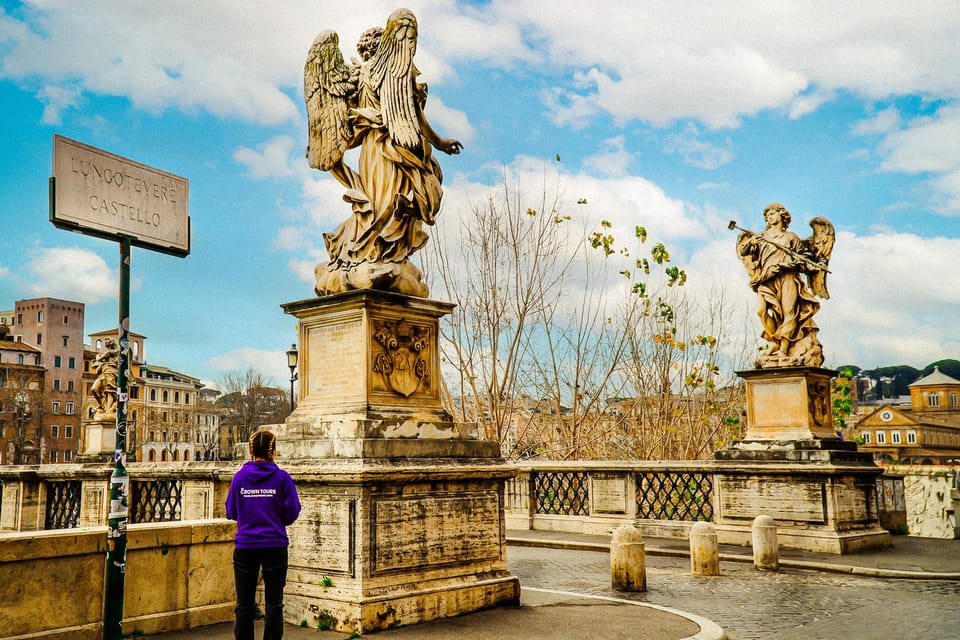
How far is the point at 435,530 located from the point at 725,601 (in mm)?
3988

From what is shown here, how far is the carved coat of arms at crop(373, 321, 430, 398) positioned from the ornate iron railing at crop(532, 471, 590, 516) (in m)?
9.73

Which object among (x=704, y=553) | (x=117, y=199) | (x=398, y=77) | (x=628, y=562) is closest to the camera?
(x=117, y=199)

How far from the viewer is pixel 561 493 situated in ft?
60.9

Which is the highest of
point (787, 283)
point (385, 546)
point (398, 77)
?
point (398, 77)

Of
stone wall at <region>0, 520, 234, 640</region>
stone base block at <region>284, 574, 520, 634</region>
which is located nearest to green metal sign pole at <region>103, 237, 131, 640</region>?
stone wall at <region>0, 520, 234, 640</region>

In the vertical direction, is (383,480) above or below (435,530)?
above

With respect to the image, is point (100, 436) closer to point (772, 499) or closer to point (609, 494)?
point (609, 494)

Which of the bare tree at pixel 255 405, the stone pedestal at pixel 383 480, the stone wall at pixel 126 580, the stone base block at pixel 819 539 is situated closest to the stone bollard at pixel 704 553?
the stone base block at pixel 819 539

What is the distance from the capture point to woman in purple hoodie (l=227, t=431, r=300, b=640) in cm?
671

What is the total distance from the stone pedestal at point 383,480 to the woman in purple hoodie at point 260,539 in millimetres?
1143

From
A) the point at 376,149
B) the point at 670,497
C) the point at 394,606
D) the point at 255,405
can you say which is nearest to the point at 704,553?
the point at 670,497

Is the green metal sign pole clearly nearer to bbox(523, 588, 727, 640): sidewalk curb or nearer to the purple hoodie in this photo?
the purple hoodie

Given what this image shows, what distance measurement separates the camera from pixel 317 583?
26.9ft

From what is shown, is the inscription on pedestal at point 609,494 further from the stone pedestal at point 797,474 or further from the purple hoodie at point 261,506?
the purple hoodie at point 261,506
